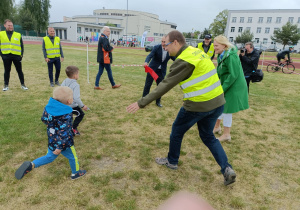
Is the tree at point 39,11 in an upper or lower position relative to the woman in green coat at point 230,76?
upper

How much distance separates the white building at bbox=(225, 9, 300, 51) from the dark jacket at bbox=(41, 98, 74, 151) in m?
74.6

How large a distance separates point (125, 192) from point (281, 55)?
16.0m

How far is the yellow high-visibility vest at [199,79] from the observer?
249 centimetres

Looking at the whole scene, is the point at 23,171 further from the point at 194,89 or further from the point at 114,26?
the point at 114,26

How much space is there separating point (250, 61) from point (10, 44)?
7.16 m

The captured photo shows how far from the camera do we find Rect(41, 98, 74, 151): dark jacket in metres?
2.54

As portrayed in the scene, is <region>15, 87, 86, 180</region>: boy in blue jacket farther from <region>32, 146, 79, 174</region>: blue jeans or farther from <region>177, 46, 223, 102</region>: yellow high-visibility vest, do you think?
<region>177, 46, 223, 102</region>: yellow high-visibility vest

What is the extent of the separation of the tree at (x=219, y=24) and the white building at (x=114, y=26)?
62.8ft

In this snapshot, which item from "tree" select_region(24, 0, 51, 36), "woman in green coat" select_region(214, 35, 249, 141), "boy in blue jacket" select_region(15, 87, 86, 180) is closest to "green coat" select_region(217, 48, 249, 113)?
"woman in green coat" select_region(214, 35, 249, 141)

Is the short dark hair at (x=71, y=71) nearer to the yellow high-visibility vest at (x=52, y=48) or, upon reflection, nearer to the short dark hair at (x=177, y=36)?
the short dark hair at (x=177, y=36)

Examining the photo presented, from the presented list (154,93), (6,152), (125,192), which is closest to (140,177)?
(125,192)

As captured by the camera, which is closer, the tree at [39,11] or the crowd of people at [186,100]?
the crowd of people at [186,100]

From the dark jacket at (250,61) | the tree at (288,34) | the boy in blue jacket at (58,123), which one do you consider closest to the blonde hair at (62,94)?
the boy in blue jacket at (58,123)

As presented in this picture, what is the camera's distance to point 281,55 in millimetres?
14781
